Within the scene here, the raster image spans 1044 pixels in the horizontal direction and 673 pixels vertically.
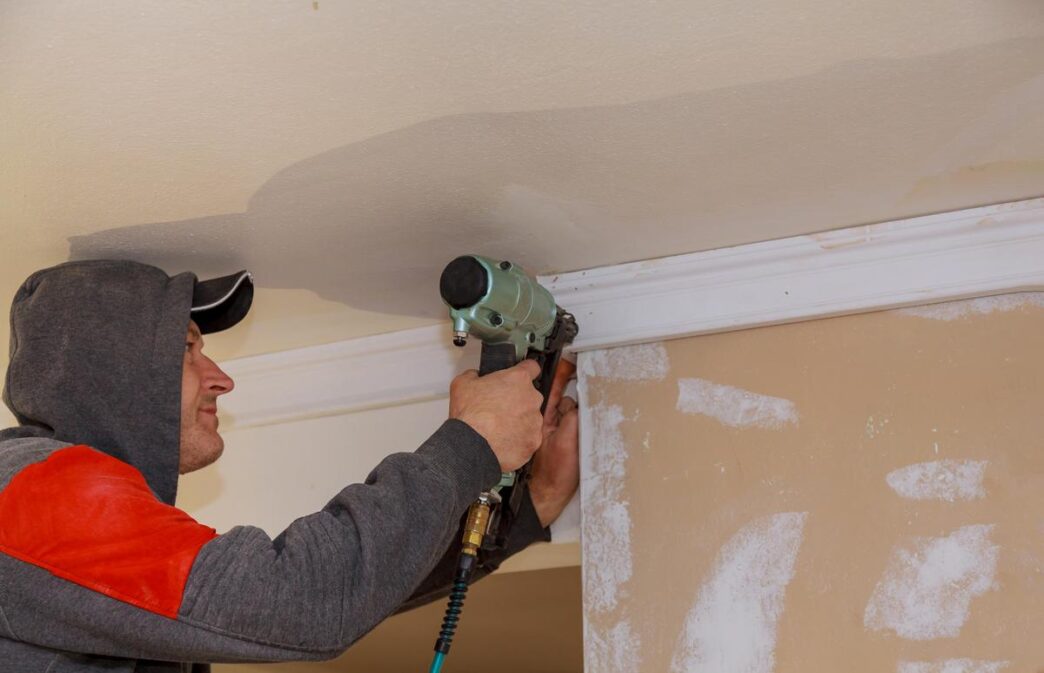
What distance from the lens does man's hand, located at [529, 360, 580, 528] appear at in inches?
74.2

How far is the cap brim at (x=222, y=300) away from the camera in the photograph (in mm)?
1739

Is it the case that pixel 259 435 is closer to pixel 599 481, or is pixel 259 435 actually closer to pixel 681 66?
pixel 599 481

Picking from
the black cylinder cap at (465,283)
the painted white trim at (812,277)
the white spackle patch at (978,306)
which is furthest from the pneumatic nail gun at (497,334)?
the white spackle patch at (978,306)

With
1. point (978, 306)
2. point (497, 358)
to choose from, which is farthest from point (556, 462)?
point (978, 306)

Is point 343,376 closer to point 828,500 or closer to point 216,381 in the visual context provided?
point 216,381

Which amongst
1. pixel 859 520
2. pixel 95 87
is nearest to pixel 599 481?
pixel 859 520

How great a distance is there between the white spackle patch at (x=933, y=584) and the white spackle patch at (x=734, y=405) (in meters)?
0.27

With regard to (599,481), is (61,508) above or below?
below

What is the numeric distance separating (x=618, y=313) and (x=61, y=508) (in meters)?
0.96

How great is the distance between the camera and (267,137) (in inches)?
57.6

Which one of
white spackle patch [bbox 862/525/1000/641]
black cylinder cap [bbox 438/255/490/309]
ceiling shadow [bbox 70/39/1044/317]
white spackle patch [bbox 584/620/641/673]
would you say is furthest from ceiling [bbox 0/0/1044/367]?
white spackle patch [bbox 584/620/641/673]

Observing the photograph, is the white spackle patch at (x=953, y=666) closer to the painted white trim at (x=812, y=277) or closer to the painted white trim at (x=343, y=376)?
the painted white trim at (x=812, y=277)

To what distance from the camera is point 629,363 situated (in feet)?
6.12

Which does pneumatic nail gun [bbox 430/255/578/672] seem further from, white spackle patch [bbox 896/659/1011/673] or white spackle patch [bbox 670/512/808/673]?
white spackle patch [bbox 896/659/1011/673]
